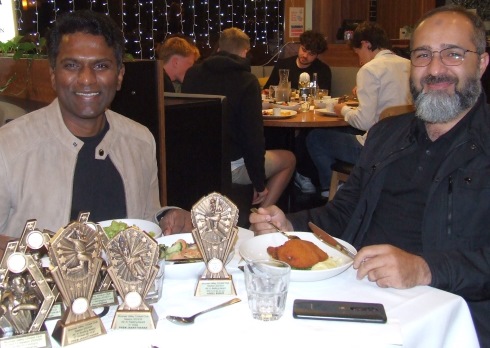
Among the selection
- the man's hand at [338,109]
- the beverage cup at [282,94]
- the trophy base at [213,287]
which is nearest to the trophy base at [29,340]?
the trophy base at [213,287]

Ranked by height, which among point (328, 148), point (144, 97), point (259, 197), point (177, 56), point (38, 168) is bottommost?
point (259, 197)

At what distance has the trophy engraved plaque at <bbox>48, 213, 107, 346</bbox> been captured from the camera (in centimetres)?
114

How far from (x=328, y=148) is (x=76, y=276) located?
3.91m

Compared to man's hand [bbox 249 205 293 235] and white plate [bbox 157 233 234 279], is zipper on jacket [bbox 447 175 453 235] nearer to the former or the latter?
man's hand [bbox 249 205 293 235]

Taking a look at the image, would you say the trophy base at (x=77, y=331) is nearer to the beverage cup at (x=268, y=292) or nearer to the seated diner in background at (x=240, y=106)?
the beverage cup at (x=268, y=292)

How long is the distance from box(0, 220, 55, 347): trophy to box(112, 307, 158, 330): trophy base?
5.3 inches

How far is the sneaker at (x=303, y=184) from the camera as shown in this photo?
5.45 meters

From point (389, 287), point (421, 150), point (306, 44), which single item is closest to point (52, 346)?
point (389, 287)

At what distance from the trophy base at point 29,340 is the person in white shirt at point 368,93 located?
11.2 feet

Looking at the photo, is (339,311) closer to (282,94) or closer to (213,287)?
(213,287)

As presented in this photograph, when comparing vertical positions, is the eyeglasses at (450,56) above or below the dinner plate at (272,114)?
above

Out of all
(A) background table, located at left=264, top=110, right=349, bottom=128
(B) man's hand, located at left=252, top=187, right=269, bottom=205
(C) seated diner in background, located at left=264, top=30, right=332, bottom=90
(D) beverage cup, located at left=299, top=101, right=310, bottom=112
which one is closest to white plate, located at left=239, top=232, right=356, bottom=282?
(B) man's hand, located at left=252, top=187, right=269, bottom=205

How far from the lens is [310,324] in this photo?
4.05ft

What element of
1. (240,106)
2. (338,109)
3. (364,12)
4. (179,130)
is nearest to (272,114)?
(338,109)
